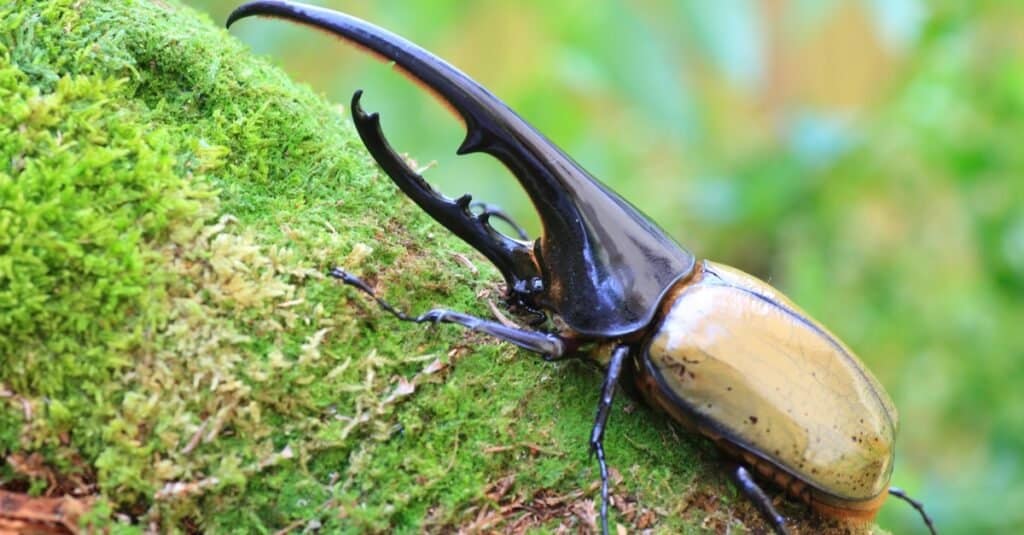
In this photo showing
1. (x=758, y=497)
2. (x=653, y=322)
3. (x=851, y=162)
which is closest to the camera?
(x=758, y=497)

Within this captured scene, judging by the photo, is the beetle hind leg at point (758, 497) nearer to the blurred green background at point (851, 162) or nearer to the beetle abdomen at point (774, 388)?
the beetle abdomen at point (774, 388)

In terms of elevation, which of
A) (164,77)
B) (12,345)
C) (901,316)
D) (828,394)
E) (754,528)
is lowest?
(901,316)

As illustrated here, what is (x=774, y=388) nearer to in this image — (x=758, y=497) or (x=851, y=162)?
(x=758, y=497)

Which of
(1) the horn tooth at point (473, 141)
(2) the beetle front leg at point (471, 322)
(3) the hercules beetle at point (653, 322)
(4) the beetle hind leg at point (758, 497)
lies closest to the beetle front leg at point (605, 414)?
(3) the hercules beetle at point (653, 322)

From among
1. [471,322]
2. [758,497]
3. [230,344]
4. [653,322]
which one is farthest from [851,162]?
[230,344]

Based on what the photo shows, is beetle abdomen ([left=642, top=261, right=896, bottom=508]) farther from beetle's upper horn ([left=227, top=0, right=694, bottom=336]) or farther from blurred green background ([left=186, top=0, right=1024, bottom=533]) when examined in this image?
blurred green background ([left=186, top=0, right=1024, bottom=533])

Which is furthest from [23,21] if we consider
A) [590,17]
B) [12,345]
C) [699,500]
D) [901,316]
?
[901,316]

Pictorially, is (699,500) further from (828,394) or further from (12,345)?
(12,345)
